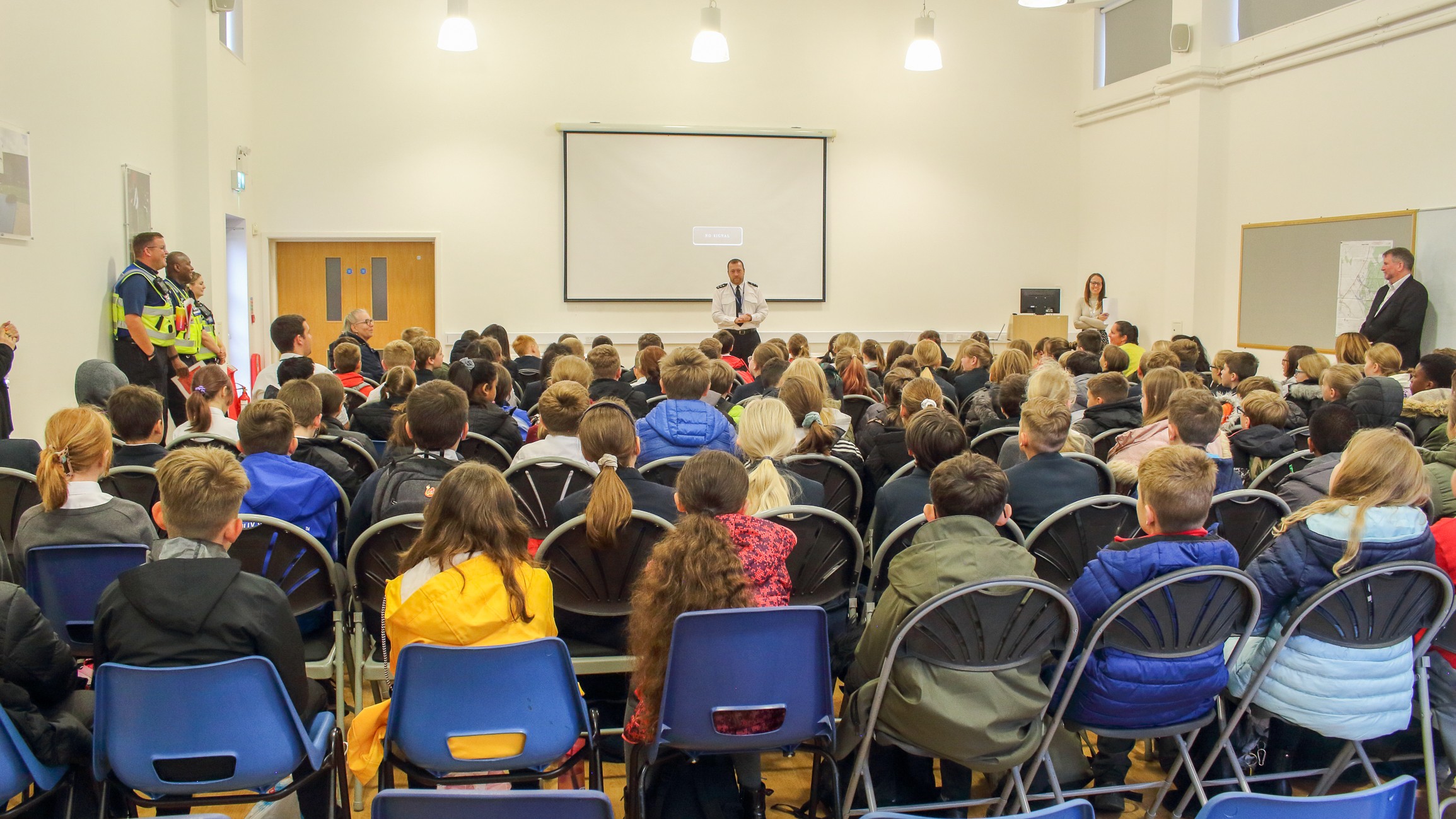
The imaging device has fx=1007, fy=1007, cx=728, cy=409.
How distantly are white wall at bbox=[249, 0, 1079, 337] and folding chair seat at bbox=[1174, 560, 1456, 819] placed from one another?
9.01m

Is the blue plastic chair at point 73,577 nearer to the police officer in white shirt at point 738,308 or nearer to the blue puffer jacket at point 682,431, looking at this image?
the blue puffer jacket at point 682,431

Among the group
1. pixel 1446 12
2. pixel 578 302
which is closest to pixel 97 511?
pixel 578 302

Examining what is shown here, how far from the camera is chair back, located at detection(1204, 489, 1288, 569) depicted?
10.2 ft

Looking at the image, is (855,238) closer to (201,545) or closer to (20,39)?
(20,39)

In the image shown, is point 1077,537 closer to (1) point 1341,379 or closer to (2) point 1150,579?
(2) point 1150,579

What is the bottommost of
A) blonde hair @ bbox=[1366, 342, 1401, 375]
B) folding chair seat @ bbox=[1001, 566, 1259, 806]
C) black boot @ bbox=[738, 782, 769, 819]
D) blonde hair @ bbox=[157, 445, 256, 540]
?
black boot @ bbox=[738, 782, 769, 819]

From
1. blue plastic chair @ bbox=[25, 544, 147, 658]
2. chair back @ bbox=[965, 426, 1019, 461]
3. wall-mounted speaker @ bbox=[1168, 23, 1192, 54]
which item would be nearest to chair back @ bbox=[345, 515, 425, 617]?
blue plastic chair @ bbox=[25, 544, 147, 658]

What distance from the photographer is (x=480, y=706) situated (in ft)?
6.76

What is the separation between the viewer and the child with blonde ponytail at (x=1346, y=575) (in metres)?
2.46

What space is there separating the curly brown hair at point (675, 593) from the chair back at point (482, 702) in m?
0.18

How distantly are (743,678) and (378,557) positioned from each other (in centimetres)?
111

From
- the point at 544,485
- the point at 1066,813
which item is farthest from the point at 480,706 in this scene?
the point at 544,485

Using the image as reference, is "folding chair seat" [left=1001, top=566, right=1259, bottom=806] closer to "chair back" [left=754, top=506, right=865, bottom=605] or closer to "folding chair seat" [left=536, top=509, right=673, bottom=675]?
"chair back" [left=754, top=506, right=865, bottom=605]

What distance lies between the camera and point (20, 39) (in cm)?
570
